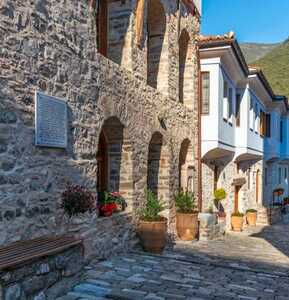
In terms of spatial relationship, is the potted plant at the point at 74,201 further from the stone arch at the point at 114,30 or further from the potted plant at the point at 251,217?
the potted plant at the point at 251,217

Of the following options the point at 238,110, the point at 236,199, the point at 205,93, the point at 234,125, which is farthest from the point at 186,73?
the point at 236,199

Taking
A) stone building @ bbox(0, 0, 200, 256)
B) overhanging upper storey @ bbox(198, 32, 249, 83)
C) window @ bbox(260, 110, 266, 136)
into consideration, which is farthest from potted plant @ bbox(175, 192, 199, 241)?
window @ bbox(260, 110, 266, 136)

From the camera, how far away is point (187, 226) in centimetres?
947

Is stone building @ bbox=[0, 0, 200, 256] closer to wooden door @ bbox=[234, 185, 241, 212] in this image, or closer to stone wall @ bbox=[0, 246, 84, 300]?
stone wall @ bbox=[0, 246, 84, 300]

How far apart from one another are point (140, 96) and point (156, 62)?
1.90m

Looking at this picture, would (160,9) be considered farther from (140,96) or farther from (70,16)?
(70,16)

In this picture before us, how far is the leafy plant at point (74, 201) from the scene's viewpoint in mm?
5191

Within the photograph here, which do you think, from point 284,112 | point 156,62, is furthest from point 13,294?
point 284,112

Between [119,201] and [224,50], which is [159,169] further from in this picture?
[224,50]

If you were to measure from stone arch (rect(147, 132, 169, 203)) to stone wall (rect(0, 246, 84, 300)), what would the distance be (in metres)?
4.75

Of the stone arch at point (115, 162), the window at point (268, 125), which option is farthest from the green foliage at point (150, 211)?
the window at point (268, 125)

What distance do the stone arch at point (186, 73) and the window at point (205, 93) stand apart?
0.57 m

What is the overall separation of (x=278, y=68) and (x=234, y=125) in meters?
39.5

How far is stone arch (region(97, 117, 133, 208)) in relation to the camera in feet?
24.1
